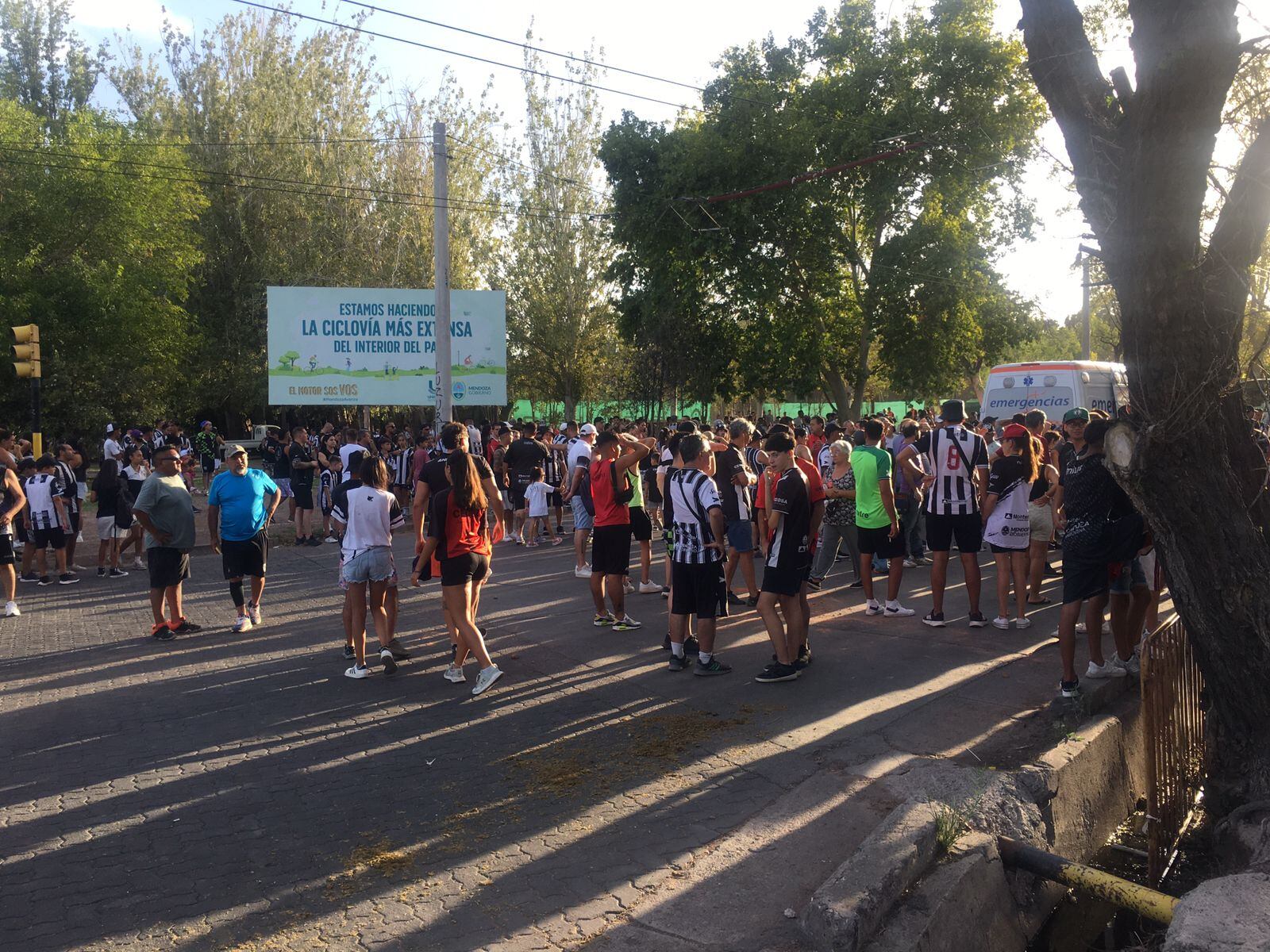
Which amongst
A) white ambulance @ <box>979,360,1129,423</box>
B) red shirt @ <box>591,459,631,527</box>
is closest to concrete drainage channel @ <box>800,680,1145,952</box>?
red shirt @ <box>591,459,631,527</box>

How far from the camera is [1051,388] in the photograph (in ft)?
58.3

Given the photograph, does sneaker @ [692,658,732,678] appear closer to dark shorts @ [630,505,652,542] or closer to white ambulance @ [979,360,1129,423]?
dark shorts @ [630,505,652,542]

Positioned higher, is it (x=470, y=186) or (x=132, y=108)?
(x=132, y=108)

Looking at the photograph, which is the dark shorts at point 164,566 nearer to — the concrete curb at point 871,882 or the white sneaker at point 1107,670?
the concrete curb at point 871,882

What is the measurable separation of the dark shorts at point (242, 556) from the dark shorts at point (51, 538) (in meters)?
4.37

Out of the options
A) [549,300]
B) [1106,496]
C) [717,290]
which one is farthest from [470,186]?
[1106,496]

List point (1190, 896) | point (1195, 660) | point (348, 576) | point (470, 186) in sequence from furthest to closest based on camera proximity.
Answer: point (470, 186), point (348, 576), point (1195, 660), point (1190, 896)

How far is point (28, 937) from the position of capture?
392 centimetres

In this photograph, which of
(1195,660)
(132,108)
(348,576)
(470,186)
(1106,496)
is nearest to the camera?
(1195,660)

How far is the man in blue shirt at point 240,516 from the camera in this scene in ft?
29.8

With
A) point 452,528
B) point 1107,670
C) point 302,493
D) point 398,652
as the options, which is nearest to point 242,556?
point 398,652

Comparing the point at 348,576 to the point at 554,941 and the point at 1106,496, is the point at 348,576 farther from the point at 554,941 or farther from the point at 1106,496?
the point at 1106,496

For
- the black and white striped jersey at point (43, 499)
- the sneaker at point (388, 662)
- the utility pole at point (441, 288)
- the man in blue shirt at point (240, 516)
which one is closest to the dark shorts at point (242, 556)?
the man in blue shirt at point (240, 516)

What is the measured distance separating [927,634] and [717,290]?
21.0m
